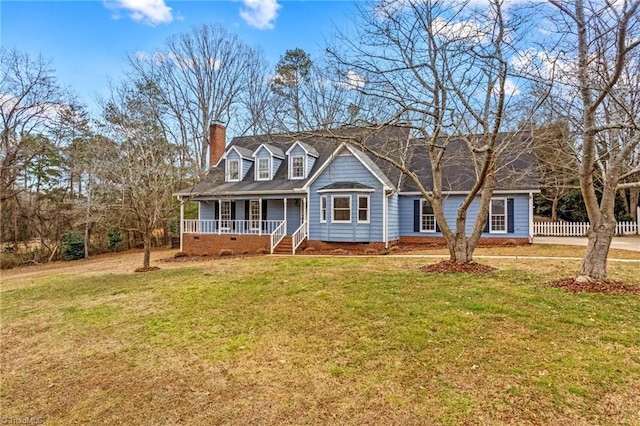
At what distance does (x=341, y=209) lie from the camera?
58.6 ft

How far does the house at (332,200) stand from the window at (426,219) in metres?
0.05

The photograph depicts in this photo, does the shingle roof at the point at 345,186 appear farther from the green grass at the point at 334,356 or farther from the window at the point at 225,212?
the green grass at the point at 334,356

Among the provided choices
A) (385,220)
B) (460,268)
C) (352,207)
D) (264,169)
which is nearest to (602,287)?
(460,268)

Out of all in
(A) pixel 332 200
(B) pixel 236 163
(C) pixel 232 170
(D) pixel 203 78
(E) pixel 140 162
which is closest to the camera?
(E) pixel 140 162

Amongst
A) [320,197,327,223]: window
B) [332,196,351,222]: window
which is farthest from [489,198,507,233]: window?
[320,197,327,223]: window

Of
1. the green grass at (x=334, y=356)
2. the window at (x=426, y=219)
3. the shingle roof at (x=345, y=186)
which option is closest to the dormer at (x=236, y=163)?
the shingle roof at (x=345, y=186)

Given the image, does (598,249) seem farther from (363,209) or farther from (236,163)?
(236,163)

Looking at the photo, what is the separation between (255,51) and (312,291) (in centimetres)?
2693

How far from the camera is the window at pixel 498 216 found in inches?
703

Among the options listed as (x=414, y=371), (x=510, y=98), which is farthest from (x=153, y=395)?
(x=510, y=98)

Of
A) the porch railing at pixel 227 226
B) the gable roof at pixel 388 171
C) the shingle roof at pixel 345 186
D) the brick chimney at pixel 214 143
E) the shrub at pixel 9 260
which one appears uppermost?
the brick chimney at pixel 214 143

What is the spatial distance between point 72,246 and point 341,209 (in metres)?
15.7

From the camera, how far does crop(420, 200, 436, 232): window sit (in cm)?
1889

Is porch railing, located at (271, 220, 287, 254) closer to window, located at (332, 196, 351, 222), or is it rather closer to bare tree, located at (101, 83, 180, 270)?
window, located at (332, 196, 351, 222)
